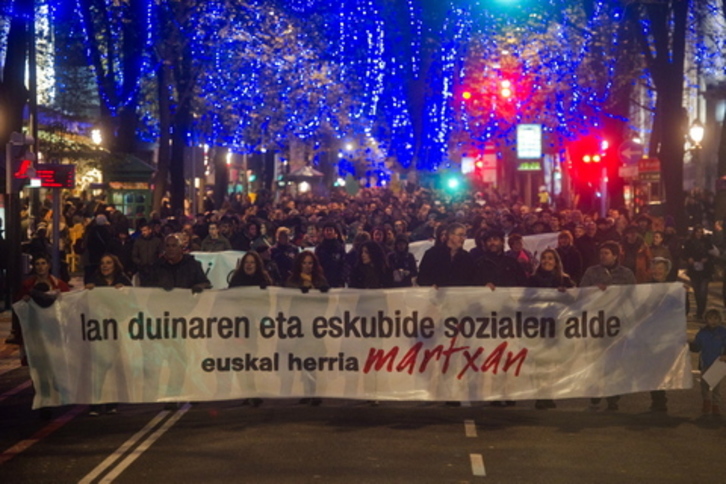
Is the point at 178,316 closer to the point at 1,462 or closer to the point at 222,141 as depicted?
the point at 1,462

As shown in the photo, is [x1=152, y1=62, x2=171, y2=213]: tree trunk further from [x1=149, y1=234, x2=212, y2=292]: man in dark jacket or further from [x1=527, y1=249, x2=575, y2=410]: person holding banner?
[x1=527, y1=249, x2=575, y2=410]: person holding banner

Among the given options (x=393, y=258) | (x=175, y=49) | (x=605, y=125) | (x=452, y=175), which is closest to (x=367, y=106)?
(x=452, y=175)

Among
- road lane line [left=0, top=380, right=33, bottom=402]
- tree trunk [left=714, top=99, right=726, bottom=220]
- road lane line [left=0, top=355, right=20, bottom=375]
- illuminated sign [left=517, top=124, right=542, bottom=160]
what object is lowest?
road lane line [left=0, top=355, right=20, bottom=375]

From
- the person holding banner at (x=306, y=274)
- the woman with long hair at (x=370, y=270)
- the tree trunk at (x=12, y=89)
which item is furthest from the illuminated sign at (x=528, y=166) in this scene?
the person holding banner at (x=306, y=274)

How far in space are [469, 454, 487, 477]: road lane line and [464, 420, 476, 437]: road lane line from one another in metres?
0.97

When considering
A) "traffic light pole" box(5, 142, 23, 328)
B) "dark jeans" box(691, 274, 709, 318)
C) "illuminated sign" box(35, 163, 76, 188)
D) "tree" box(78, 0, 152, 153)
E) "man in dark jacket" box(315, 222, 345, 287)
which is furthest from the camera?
"tree" box(78, 0, 152, 153)

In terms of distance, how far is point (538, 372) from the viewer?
13625mm

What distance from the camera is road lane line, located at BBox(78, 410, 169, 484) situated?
10.7 meters

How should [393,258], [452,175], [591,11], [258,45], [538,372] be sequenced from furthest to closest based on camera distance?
[452,175] → [258,45] → [591,11] → [393,258] → [538,372]

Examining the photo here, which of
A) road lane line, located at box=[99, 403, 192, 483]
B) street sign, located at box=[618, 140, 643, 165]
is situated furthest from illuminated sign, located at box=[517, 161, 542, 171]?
road lane line, located at box=[99, 403, 192, 483]

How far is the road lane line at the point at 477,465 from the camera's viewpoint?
35.1 ft

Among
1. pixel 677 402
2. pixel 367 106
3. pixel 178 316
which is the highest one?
pixel 367 106

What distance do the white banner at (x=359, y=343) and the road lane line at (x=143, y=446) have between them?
32 centimetres

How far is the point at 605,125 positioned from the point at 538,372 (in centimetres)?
3534
